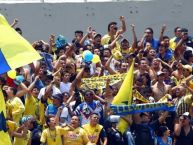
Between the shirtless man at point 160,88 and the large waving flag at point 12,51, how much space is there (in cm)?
686

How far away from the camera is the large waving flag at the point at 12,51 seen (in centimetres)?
1398

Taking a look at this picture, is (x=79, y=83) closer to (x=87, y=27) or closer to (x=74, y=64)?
(x=74, y=64)

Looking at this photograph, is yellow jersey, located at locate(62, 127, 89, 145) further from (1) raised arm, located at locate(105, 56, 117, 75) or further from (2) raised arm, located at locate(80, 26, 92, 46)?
(2) raised arm, located at locate(80, 26, 92, 46)

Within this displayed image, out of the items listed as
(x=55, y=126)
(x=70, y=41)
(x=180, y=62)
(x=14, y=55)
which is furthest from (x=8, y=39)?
(x=70, y=41)

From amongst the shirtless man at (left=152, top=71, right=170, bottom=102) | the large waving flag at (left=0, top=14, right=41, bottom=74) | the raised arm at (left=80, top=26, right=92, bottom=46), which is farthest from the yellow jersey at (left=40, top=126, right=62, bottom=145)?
the raised arm at (left=80, top=26, right=92, bottom=46)

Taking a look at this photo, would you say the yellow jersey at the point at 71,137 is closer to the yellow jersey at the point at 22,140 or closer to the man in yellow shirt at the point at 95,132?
the man in yellow shirt at the point at 95,132

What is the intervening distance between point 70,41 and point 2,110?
36.1 ft

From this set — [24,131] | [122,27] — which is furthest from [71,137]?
[122,27]

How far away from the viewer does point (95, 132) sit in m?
18.9

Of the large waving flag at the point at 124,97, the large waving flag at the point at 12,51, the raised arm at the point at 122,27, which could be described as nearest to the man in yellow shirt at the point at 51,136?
the large waving flag at the point at 124,97

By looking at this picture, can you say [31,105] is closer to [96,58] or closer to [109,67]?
[109,67]

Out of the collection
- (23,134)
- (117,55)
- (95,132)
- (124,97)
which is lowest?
(95,132)

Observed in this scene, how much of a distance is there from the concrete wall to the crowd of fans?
2525 mm

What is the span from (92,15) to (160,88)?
5.58 meters
